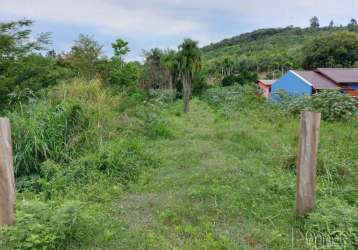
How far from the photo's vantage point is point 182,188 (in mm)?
3916

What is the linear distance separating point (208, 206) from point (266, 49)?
159 feet

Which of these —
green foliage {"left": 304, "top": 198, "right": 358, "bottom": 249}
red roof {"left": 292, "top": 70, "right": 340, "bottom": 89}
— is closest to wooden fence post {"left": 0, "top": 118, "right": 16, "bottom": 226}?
green foliage {"left": 304, "top": 198, "right": 358, "bottom": 249}

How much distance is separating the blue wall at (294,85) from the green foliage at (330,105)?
3.97 metres

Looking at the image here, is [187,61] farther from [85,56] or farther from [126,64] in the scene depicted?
[126,64]

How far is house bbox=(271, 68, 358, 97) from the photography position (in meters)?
14.8

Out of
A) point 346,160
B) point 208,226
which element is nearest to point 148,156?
point 208,226

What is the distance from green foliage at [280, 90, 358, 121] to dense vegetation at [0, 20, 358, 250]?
158cm

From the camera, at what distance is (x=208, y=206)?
3344mm

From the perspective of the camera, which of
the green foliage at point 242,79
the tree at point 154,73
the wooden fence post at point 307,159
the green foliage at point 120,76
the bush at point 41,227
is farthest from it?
the green foliage at point 242,79

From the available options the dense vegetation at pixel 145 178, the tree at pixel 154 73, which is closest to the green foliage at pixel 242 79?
the tree at pixel 154 73

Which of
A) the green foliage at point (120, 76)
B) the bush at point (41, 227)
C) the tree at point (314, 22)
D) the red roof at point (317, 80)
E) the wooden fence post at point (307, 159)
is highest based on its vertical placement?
the tree at point (314, 22)

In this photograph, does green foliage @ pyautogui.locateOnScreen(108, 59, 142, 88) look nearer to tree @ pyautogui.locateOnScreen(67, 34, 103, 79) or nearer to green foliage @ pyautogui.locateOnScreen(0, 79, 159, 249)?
tree @ pyautogui.locateOnScreen(67, 34, 103, 79)

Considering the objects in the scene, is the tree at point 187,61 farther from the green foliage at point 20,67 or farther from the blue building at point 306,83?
the green foliage at point 20,67

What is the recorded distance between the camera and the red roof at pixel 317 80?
48.9 ft
